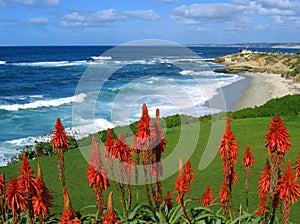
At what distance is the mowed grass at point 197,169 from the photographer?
877 cm

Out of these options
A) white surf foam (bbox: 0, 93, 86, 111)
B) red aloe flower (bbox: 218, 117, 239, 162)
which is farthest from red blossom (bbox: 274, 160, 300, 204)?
white surf foam (bbox: 0, 93, 86, 111)

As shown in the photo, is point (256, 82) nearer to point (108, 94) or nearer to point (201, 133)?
point (108, 94)

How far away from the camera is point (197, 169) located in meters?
11.0

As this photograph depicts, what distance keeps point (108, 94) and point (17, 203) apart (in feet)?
128

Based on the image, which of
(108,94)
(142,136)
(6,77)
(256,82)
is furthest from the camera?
(6,77)

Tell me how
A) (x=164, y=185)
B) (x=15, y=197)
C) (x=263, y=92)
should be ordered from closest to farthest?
(x=15, y=197), (x=164, y=185), (x=263, y=92)

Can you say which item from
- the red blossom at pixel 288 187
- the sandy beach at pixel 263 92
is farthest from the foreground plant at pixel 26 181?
the sandy beach at pixel 263 92

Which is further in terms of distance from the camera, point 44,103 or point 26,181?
point 44,103

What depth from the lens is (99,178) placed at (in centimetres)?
385

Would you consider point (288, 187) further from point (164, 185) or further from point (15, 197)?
point (164, 185)

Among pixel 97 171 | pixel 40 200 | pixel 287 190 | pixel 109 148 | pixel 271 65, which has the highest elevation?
pixel 271 65

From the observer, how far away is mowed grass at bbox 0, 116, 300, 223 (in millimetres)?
8766

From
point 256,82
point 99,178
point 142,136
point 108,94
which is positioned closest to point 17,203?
point 99,178

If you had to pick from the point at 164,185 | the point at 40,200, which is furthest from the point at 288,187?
the point at 164,185
